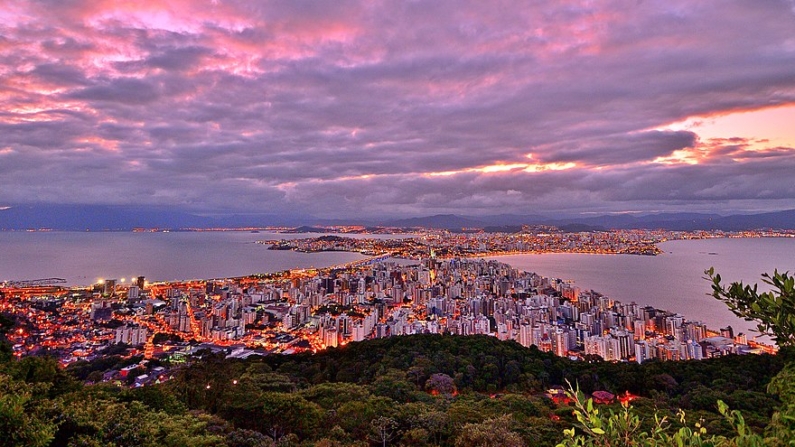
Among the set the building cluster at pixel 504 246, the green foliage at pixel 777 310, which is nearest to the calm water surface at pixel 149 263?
the building cluster at pixel 504 246

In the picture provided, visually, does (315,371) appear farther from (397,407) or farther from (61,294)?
(61,294)

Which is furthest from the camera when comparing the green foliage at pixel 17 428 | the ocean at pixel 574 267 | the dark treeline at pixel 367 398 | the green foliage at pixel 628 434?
the ocean at pixel 574 267

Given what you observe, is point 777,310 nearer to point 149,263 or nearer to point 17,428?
point 17,428

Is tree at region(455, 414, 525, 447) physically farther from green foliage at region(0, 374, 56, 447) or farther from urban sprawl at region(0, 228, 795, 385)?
urban sprawl at region(0, 228, 795, 385)

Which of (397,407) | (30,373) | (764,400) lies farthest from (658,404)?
(30,373)

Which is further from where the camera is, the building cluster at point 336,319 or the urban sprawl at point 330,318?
the building cluster at point 336,319

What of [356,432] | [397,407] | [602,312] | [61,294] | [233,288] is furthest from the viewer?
[233,288]

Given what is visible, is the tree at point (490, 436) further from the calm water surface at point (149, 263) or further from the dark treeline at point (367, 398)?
the calm water surface at point (149, 263)
